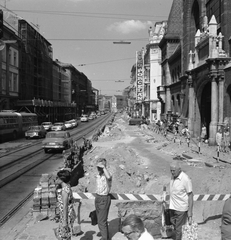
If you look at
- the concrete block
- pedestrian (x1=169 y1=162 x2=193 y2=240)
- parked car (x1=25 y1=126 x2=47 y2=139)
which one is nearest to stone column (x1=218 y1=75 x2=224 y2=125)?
the concrete block

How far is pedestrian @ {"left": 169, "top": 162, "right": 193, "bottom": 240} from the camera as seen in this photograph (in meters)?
6.07

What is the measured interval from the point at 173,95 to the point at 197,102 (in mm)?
13187

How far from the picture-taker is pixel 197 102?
94.1 ft

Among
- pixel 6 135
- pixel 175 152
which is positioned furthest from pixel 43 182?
pixel 6 135

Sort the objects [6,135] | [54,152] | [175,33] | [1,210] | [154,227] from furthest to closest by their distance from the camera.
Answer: [175,33] → [6,135] → [54,152] → [1,210] → [154,227]

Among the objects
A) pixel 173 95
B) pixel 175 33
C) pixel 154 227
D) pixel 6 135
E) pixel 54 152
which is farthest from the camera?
pixel 175 33

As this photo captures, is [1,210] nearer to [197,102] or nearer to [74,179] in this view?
[74,179]

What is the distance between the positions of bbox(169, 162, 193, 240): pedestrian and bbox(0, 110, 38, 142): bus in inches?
1131

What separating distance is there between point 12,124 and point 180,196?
3205 cm

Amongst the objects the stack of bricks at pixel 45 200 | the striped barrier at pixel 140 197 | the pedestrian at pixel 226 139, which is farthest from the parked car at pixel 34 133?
the striped barrier at pixel 140 197

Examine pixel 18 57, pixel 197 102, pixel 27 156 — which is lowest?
pixel 27 156

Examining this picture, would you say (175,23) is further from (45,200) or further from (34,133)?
(45,200)

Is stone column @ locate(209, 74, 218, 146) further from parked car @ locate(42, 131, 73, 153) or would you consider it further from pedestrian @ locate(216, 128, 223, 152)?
parked car @ locate(42, 131, 73, 153)

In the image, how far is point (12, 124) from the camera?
35.4m
